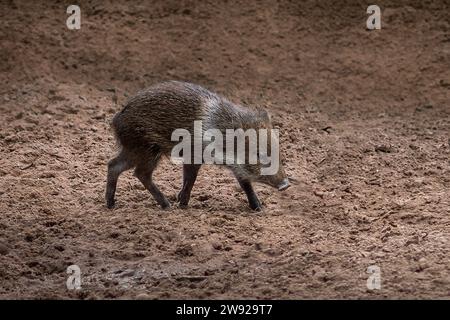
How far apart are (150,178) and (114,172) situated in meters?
0.31

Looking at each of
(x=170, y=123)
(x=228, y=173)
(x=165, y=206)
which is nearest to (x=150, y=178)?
(x=165, y=206)

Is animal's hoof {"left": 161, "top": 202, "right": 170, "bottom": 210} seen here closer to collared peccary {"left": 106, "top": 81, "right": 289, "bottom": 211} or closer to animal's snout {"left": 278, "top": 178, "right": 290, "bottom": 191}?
collared peccary {"left": 106, "top": 81, "right": 289, "bottom": 211}

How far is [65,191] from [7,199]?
0.52 metres

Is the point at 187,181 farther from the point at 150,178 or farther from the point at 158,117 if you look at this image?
the point at 158,117

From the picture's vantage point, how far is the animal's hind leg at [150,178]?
22.7 feet

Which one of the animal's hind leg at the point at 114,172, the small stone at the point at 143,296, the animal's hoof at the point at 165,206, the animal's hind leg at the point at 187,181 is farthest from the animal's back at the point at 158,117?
the small stone at the point at 143,296

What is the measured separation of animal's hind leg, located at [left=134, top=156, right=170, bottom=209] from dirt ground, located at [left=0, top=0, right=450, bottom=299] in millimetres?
110

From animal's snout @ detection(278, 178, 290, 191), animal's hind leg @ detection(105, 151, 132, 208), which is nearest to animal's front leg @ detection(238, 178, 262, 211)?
animal's snout @ detection(278, 178, 290, 191)

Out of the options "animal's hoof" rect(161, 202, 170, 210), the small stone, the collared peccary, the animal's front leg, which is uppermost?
the collared peccary

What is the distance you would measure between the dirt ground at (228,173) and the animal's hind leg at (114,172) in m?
0.13

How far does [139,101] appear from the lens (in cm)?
686

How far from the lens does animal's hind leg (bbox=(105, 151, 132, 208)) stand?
6953 mm

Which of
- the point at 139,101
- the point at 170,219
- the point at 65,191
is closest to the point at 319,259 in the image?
the point at 170,219
